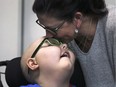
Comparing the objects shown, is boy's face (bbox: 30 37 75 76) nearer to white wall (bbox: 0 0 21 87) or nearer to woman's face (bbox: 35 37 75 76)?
woman's face (bbox: 35 37 75 76)

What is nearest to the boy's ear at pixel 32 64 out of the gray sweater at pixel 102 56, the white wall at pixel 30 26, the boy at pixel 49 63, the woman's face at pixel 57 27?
the boy at pixel 49 63

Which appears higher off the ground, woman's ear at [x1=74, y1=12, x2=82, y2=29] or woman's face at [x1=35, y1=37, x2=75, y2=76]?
woman's ear at [x1=74, y1=12, x2=82, y2=29]

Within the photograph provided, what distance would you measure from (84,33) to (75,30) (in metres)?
0.06

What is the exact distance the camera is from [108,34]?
3.55 ft

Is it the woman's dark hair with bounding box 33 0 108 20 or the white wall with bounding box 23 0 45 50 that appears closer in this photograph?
the woman's dark hair with bounding box 33 0 108 20

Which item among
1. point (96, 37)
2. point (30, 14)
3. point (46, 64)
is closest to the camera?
point (46, 64)

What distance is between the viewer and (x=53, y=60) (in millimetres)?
998

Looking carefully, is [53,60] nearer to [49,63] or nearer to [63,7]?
[49,63]

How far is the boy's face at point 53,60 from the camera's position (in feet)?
3.24

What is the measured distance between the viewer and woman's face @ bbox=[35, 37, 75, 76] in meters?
0.99

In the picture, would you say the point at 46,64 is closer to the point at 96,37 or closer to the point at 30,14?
the point at 96,37

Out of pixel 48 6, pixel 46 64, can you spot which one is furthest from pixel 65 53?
pixel 48 6

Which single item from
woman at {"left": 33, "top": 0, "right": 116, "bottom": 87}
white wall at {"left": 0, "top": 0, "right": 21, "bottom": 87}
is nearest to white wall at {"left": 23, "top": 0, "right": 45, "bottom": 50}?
white wall at {"left": 0, "top": 0, "right": 21, "bottom": 87}

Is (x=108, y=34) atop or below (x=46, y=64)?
atop
